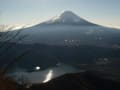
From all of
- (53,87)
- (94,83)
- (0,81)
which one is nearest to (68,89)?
(53,87)

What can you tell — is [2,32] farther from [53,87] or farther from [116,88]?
[116,88]

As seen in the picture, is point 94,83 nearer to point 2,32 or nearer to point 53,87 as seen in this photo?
point 53,87

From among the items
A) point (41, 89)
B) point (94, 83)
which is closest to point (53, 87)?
point (41, 89)

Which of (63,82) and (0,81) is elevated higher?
(0,81)

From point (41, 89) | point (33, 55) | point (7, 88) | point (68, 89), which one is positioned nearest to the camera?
point (7, 88)

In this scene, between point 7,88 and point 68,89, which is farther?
point 68,89

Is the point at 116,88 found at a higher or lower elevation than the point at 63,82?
lower

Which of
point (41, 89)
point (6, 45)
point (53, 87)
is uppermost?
point (6, 45)

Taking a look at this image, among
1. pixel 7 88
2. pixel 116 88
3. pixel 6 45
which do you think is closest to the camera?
pixel 6 45

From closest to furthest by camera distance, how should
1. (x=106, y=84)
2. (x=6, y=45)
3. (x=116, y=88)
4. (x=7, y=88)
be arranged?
(x=6, y=45)
(x=7, y=88)
(x=116, y=88)
(x=106, y=84)
